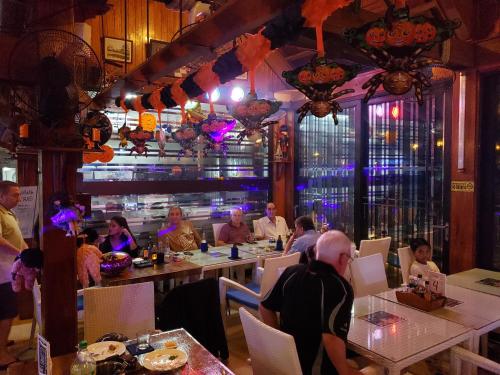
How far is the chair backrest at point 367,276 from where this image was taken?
365 centimetres

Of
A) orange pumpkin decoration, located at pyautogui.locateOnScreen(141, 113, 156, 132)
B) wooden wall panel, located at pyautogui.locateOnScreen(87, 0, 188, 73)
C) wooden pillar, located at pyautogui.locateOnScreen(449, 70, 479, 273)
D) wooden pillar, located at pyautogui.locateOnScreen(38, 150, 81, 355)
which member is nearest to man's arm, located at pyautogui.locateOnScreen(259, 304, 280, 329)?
wooden pillar, located at pyautogui.locateOnScreen(38, 150, 81, 355)

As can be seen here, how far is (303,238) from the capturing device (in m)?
4.30

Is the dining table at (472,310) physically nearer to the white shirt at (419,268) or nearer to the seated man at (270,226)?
the white shirt at (419,268)

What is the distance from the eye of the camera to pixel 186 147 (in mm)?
5012

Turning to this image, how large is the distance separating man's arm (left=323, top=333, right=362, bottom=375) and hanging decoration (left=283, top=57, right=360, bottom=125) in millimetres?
1367

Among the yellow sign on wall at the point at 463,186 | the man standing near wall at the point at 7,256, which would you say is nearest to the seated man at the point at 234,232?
the man standing near wall at the point at 7,256

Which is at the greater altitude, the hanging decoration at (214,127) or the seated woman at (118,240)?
the hanging decoration at (214,127)

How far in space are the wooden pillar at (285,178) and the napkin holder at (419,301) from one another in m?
3.87

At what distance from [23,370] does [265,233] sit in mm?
4444

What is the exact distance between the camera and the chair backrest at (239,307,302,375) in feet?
6.39

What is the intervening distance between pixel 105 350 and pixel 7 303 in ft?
7.27

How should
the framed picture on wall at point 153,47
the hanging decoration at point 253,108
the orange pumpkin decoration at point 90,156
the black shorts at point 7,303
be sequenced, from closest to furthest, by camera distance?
the hanging decoration at point 253,108
the black shorts at point 7,303
the orange pumpkin decoration at point 90,156
the framed picture on wall at point 153,47

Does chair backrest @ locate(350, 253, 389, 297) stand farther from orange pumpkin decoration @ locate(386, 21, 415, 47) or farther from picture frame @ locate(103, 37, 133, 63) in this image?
picture frame @ locate(103, 37, 133, 63)

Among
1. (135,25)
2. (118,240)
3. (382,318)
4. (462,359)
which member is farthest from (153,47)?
(462,359)
